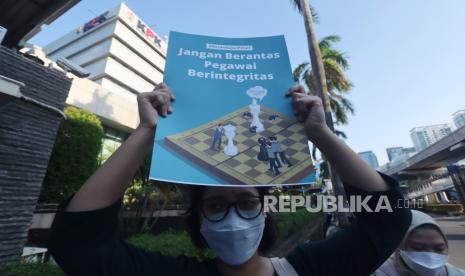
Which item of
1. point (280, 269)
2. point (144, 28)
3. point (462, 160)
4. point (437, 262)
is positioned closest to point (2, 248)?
point (280, 269)

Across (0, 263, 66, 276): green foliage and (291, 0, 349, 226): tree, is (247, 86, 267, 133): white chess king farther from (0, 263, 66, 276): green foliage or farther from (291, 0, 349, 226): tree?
(291, 0, 349, 226): tree

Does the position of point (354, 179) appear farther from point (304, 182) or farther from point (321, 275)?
point (321, 275)

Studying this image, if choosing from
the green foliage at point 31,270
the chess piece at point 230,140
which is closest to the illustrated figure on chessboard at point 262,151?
the chess piece at point 230,140

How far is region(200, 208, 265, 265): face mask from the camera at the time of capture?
1.05 meters

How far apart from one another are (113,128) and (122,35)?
71.4 ft

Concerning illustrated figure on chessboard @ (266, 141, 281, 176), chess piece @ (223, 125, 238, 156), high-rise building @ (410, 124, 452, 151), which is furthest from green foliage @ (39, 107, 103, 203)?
high-rise building @ (410, 124, 452, 151)

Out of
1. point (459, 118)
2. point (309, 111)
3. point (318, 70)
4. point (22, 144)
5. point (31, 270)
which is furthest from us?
point (459, 118)

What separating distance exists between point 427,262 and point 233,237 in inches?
65.4

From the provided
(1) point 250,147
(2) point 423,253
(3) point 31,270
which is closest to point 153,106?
(1) point 250,147

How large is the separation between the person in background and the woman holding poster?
1058 mm

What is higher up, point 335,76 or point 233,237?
point 335,76

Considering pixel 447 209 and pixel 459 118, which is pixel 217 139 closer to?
pixel 447 209

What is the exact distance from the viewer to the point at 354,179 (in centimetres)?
105

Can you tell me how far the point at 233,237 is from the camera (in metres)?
1.05
